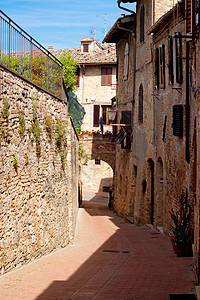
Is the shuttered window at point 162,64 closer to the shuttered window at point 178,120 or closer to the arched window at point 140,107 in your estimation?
the shuttered window at point 178,120

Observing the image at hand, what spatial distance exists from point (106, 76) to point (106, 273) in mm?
28796

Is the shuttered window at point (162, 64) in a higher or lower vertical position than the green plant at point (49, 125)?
higher

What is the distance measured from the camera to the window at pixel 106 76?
37234 mm

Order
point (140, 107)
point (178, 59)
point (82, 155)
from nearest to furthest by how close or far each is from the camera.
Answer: point (178, 59), point (140, 107), point (82, 155)

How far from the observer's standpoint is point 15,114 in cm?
968

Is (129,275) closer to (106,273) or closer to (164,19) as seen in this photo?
(106,273)

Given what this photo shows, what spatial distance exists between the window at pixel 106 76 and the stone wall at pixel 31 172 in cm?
2202

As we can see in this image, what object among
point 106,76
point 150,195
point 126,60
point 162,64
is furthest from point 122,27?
point 106,76

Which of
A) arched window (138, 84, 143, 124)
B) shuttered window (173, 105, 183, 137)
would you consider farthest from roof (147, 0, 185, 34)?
arched window (138, 84, 143, 124)

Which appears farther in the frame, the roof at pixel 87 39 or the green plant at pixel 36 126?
the roof at pixel 87 39

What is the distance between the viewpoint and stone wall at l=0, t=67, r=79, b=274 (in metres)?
9.01

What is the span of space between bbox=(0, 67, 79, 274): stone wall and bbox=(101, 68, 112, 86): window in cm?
2202

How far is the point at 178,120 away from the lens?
13148 mm

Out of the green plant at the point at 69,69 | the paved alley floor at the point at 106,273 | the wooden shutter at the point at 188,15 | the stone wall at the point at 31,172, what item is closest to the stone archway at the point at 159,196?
the paved alley floor at the point at 106,273
